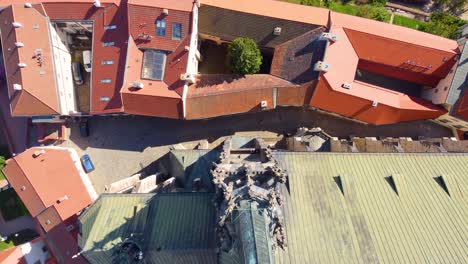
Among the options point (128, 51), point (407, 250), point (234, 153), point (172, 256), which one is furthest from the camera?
point (128, 51)

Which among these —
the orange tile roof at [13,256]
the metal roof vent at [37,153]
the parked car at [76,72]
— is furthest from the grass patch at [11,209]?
the parked car at [76,72]

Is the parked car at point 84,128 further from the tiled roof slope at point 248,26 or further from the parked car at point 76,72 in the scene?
the tiled roof slope at point 248,26

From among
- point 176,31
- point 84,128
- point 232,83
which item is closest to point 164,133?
point 84,128

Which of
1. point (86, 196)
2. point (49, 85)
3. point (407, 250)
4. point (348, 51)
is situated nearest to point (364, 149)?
point (348, 51)

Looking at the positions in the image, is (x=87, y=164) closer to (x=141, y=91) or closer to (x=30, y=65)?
(x=30, y=65)

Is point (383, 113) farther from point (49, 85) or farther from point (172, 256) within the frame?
point (49, 85)

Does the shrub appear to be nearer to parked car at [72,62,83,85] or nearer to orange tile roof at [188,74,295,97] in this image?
orange tile roof at [188,74,295,97]
